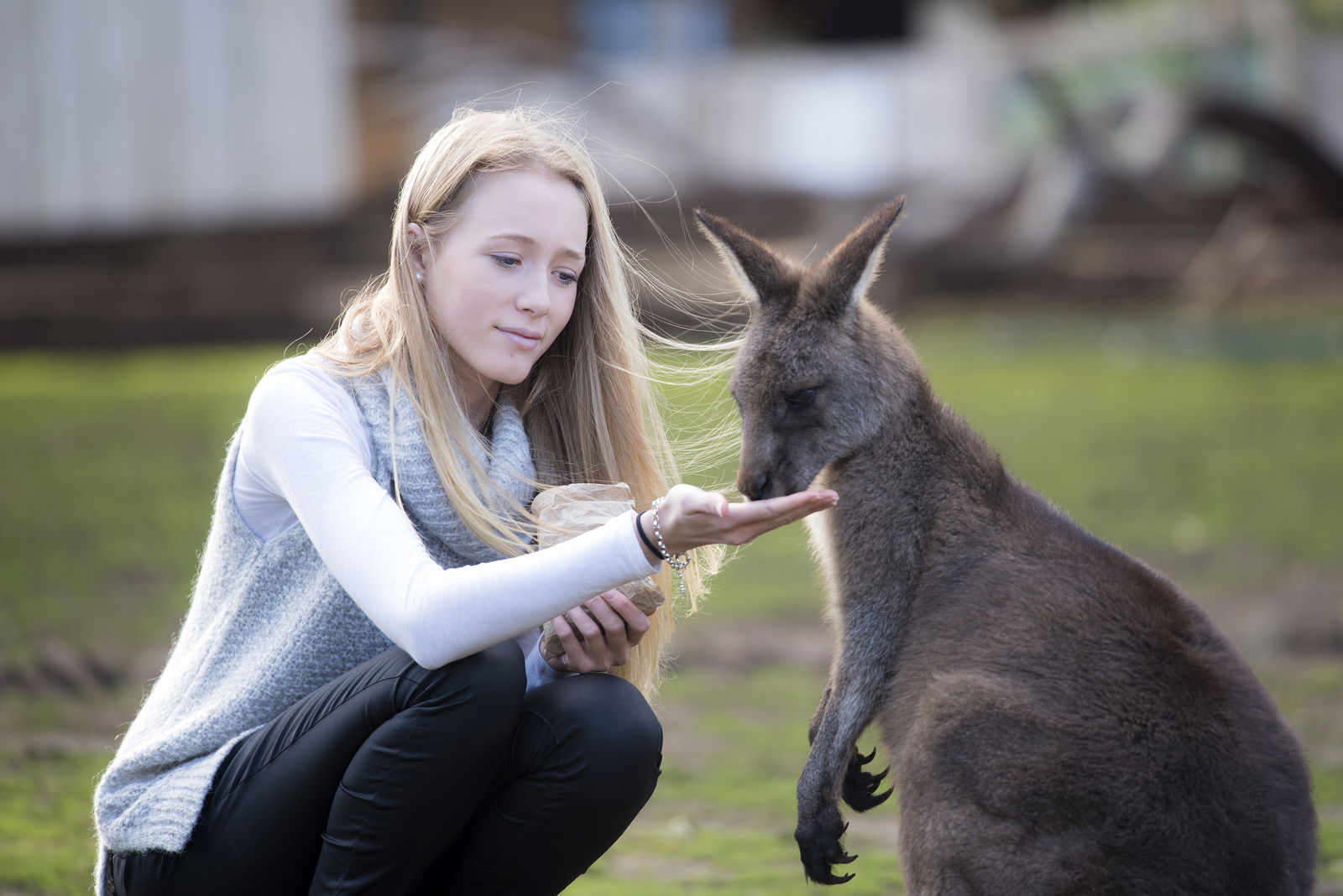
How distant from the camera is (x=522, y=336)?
272cm

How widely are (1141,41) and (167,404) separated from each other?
12270 millimetres

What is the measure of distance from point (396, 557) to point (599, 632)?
43 cm

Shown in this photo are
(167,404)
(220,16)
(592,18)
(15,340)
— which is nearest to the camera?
(167,404)

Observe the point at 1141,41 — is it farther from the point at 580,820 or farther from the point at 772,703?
the point at 580,820

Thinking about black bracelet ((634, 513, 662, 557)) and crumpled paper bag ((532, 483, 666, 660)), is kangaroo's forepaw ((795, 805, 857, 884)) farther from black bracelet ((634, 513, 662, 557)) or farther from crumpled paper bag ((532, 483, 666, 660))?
black bracelet ((634, 513, 662, 557))

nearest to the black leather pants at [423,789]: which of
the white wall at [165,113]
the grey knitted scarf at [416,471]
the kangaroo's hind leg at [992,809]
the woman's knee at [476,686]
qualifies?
the woman's knee at [476,686]

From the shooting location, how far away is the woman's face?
8.73ft

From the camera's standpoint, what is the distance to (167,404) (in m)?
10.1

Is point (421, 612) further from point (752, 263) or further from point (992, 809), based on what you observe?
point (752, 263)

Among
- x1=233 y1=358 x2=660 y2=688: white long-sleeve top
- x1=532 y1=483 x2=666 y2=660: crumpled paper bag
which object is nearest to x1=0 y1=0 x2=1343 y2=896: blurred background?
x1=532 y1=483 x2=666 y2=660: crumpled paper bag

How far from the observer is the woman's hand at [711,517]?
7.61 feet

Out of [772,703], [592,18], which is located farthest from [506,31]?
[772,703]

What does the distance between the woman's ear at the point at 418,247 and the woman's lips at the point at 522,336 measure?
0.63 feet

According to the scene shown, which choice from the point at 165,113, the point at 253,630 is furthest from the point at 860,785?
the point at 165,113
